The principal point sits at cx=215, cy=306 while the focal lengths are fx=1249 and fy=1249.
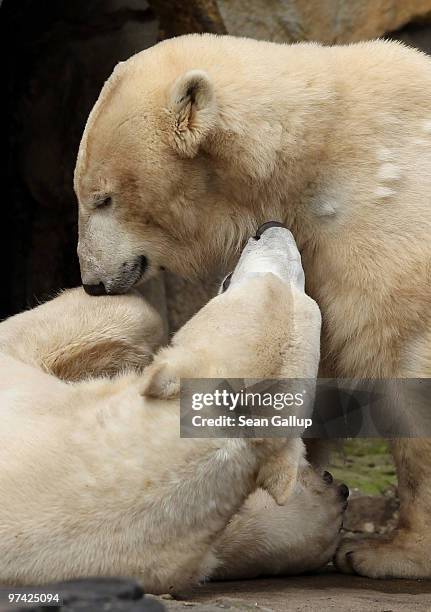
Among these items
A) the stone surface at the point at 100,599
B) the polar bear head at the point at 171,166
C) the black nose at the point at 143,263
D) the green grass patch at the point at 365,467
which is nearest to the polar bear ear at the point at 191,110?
the polar bear head at the point at 171,166

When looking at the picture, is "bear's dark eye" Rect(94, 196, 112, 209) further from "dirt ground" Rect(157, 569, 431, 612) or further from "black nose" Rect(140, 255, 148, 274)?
"dirt ground" Rect(157, 569, 431, 612)

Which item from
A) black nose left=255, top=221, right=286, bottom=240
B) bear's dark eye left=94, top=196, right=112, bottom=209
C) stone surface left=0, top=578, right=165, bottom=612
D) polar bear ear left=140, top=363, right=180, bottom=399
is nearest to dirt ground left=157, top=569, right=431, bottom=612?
stone surface left=0, top=578, right=165, bottom=612

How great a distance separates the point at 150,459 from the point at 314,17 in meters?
3.05

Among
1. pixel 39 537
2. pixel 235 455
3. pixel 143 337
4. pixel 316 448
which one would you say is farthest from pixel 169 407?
pixel 316 448

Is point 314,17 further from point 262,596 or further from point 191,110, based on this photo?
point 262,596

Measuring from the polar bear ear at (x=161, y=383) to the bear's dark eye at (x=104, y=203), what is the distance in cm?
111

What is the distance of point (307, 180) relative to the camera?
4238 millimetres

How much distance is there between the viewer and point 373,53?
4477 mm

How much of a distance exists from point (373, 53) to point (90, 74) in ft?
7.75

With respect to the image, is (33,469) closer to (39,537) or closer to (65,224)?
(39,537)

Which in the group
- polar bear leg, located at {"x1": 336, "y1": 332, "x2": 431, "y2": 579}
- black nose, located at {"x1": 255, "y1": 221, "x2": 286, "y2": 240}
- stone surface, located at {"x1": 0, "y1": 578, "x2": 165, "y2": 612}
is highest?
black nose, located at {"x1": 255, "y1": 221, "x2": 286, "y2": 240}

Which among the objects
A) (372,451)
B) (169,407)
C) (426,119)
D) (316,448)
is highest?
(426,119)

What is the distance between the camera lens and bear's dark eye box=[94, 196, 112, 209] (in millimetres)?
4359

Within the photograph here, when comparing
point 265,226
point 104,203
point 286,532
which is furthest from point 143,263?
point 286,532
